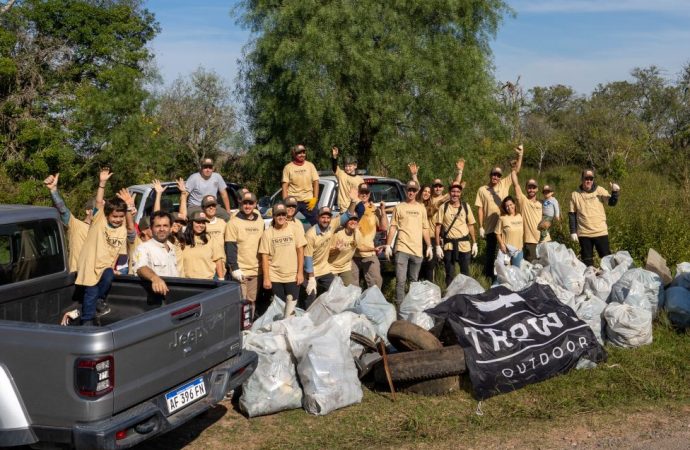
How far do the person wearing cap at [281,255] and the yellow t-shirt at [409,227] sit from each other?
1.68m

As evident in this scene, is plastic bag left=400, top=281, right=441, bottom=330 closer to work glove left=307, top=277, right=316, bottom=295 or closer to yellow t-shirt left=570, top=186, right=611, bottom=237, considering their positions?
work glove left=307, top=277, right=316, bottom=295

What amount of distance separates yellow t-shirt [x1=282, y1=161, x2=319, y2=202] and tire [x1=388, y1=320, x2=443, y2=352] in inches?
124

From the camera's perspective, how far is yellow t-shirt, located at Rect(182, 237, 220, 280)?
709 centimetres

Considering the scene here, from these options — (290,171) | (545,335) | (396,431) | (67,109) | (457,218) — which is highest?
(67,109)

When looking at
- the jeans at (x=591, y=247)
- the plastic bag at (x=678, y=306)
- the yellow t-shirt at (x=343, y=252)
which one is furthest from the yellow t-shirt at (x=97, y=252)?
the jeans at (x=591, y=247)

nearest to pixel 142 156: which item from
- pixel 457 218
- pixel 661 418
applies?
pixel 457 218

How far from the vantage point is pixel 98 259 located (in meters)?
5.66

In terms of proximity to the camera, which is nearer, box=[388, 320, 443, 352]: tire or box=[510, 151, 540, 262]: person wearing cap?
box=[388, 320, 443, 352]: tire

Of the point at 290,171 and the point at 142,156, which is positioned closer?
the point at 290,171

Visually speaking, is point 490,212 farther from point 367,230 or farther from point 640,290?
point 640,290

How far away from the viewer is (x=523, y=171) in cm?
3153

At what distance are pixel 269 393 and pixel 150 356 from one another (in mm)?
1721

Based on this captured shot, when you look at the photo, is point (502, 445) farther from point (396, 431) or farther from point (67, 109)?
point (67, 109)

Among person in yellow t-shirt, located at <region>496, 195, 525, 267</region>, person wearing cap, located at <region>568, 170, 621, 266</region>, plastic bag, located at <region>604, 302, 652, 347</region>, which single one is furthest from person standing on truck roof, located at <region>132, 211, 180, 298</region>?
person wearing cap, located at <region>568, 170, 621, 266</region>
